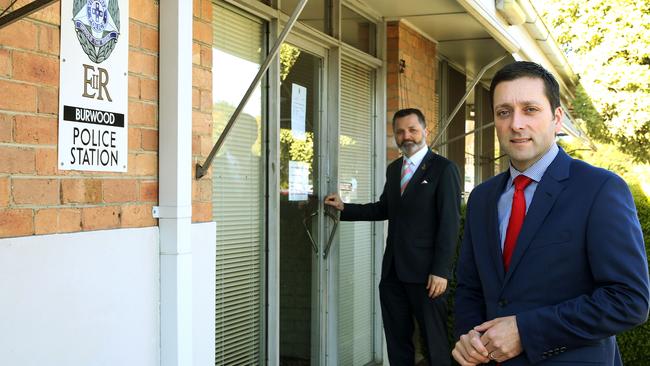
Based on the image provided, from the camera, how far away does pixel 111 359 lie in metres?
2.74

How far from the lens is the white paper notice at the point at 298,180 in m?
4.94

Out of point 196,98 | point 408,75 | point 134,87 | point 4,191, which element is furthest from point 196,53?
point 408,75

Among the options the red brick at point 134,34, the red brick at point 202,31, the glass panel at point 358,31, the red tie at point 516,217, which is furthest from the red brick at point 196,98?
the glass panel at point 358,31

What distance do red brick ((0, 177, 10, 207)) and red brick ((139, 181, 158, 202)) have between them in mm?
644

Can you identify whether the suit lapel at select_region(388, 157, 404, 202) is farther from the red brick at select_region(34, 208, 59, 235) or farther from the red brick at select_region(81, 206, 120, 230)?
the red brick at select_region(34, 208, 59, 235)

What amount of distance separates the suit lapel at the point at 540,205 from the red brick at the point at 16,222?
1552mm

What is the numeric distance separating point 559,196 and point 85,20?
1.77m

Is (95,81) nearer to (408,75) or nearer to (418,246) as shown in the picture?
(418,246)

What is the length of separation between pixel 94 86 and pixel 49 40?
0.82ft

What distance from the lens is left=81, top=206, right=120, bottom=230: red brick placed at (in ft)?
8.64

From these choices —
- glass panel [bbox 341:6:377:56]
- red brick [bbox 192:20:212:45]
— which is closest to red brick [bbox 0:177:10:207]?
red brick [bbox 192:20:212:45]

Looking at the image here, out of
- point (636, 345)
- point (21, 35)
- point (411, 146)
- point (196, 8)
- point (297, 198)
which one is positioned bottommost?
point (636, 345)

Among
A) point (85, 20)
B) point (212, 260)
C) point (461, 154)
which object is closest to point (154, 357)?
point (212, 260)

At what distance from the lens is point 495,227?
2.32m
